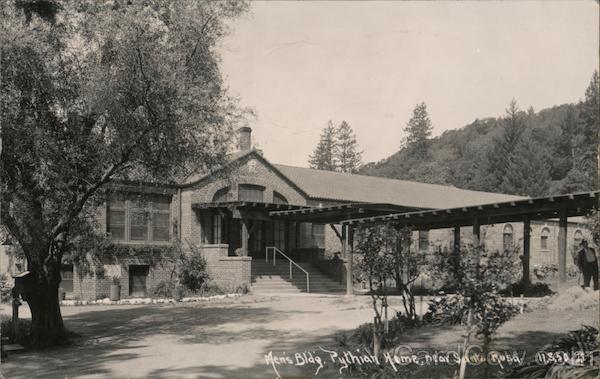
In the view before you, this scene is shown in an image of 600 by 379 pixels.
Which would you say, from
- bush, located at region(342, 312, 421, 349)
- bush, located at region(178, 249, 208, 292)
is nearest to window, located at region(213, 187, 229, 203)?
bush, located at region(178, 249, 208, 292)

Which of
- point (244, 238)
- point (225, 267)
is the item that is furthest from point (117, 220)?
point (244, 238)

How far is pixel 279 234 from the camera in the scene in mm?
29078

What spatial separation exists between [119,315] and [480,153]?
73960mm

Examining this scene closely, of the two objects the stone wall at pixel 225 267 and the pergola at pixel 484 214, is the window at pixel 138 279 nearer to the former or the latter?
the stone wall at pixel 225 267

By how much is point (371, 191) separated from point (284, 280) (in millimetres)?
11035

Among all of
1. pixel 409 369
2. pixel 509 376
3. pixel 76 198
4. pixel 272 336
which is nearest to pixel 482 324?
pixel 509 376

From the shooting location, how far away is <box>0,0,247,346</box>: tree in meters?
11.0

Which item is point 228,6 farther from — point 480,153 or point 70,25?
point 480,153

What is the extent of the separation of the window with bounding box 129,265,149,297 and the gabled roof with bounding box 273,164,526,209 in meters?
8.67

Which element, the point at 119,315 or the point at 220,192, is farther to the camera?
the point at 220,192

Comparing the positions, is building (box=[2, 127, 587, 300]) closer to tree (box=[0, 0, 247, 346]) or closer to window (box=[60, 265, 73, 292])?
window (box=[60, 265, 73, 292])

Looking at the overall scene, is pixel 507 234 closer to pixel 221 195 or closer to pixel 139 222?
pixel 221 195

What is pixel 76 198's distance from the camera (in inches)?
471

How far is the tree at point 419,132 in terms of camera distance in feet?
308
